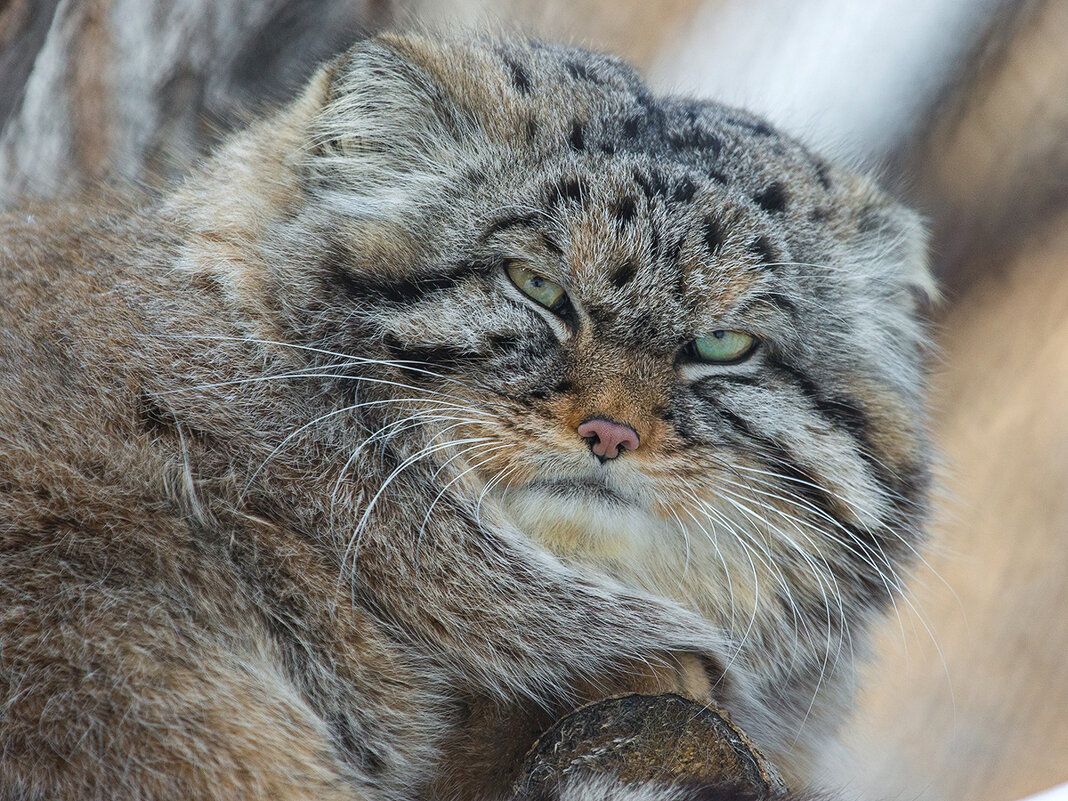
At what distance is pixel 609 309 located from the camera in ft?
7.32

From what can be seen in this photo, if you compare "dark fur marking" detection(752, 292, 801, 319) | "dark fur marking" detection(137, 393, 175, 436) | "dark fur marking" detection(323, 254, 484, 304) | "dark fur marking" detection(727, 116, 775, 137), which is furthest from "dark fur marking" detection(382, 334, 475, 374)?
"dark fur marking" detection(727, 116, 775, 137)

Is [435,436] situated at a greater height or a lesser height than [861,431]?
lesser

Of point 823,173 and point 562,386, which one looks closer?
point 562,386

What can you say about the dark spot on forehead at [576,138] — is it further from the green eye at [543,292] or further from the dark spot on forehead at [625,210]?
the green eye at [543,292]

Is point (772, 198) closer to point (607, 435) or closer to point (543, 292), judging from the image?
point (543, 292)

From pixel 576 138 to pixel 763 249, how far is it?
50 cm

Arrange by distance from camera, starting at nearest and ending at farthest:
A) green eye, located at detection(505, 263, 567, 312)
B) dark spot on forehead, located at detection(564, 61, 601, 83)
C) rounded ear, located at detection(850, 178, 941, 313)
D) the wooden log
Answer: the wooden log
green eye, located at detection(505, 263, 567, 312)
dark spot on forehead, located at detection(564, 61, 601, 83)
rounded ear, located at detection(850, 178, 941, 313)

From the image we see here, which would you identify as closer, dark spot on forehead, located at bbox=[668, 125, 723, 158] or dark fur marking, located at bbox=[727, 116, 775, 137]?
dark spot on forehead, located at bbox=[668, 125, 723, 158]

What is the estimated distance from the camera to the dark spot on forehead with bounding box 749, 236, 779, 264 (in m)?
2.34

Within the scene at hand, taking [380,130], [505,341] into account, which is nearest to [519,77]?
[380,130]

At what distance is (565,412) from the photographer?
7.17 ft

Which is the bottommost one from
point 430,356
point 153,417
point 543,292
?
point 153,417

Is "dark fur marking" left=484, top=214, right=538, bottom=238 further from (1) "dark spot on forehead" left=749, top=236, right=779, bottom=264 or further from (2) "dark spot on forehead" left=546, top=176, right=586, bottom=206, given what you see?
(1) "dark spot on forehead" left=749, top=236, right=779, bottom=264

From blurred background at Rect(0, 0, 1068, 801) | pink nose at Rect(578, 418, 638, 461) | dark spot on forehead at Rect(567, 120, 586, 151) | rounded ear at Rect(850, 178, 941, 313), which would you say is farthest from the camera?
blurred background at Rect(0, 0, 1068, 801)
